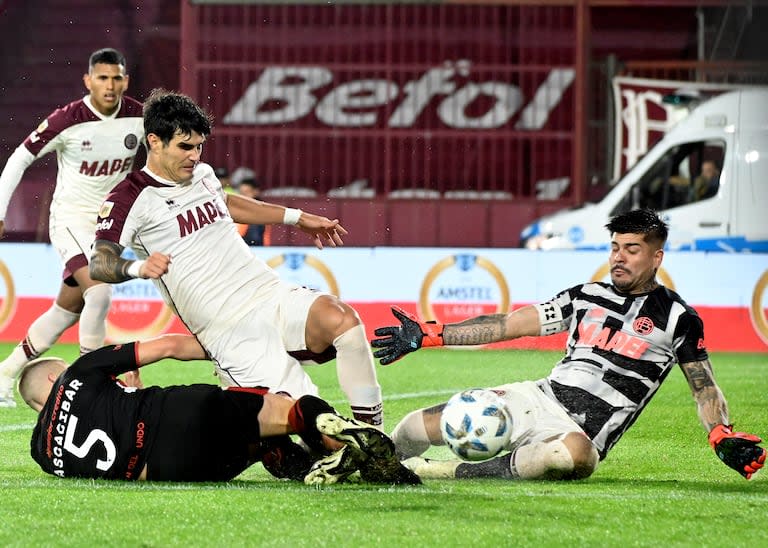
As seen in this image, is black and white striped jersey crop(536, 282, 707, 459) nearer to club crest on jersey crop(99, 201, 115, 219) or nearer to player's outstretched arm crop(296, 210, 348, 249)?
player's outstretched arm crop(296, 210, 348, 249)

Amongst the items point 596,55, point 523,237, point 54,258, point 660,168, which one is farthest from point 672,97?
point 54,258

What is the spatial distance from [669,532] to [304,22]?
1538cm

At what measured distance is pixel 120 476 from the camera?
5805mm

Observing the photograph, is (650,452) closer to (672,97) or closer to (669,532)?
(669,532)

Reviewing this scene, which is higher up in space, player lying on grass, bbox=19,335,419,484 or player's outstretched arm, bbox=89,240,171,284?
player's outstretched arm, bbox=89,240,171,284

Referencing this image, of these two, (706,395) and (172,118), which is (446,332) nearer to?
(706,395)

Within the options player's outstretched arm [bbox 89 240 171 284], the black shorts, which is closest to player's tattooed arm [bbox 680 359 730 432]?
the black shorts

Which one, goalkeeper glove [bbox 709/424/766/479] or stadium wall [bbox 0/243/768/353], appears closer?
goalkeeper glove [bbox 709/424/766/479]

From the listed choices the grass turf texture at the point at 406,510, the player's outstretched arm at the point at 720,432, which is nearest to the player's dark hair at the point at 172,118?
the grass turf texture at the point at 406,510

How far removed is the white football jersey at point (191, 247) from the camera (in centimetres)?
646

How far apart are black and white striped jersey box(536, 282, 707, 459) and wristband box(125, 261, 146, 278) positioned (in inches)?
68.7

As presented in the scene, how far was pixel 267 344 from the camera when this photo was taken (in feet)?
21.0

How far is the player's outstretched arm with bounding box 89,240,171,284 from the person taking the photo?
5789 mm

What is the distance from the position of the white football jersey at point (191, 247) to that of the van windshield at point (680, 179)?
29.7 ft
